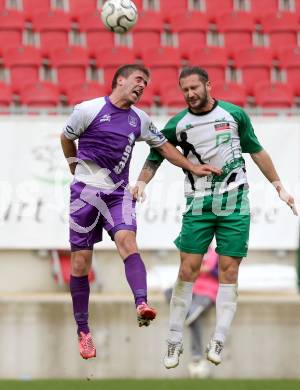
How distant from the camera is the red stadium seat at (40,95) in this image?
14.9 m

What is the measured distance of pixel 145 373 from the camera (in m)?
13.1

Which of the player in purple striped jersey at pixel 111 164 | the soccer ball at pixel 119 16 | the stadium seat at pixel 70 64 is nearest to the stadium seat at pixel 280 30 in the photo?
→ the stadium seat at pixel 70 64

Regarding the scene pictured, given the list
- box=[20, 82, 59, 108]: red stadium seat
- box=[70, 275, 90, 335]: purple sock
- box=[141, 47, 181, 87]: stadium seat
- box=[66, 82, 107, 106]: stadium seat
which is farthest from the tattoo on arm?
box=[141, 47, 181, 87]: stadium seat

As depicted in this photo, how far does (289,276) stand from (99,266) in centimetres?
215

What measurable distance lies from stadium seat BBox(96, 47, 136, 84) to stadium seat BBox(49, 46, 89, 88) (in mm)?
209

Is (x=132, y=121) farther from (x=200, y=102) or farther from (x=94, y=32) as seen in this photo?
(x=94, y=32)

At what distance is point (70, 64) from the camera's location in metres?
16.0

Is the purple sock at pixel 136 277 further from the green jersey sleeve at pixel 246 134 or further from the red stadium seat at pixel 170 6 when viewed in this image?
the red stadium seat at pixel 170 6

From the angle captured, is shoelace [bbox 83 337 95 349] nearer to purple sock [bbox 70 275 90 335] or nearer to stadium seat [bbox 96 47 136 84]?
purple sock [bbox 70 275 90 335]

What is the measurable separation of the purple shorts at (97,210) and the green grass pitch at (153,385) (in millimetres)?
2457

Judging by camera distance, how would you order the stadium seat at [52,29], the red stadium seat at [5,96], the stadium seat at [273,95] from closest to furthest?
the red stadium seat at [5,96]
the stadium seat at [273,95]
the stadium seat at [52,29]

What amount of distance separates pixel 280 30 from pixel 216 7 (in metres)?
1.07

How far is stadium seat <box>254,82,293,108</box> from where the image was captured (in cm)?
1538

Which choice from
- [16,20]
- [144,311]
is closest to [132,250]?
[144,311]
